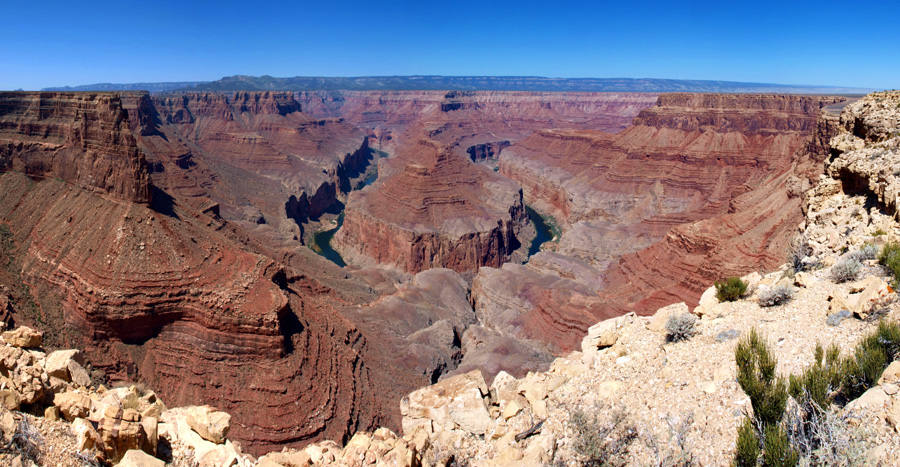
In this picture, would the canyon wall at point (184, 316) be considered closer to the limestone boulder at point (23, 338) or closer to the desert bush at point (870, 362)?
the limestone boulder at point (23, 338)

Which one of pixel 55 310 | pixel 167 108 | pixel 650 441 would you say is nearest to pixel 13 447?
pixel 650 441

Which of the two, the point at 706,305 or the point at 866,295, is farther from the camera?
the point at 706,305

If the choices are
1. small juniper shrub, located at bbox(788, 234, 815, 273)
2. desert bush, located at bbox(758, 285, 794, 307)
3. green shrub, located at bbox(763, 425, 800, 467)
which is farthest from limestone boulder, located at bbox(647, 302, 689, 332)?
green shrub, located at bbox(763, 425, 800, 467)

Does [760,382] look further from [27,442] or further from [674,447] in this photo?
[27,442]

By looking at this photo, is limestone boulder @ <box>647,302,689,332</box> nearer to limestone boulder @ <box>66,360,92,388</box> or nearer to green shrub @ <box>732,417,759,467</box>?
green shrub @ <box>732,417,759,467</box>

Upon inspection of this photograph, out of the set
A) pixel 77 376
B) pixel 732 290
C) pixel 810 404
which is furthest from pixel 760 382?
pixel 77 376

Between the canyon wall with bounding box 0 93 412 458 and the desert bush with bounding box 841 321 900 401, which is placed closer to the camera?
the desert bush with bounding box 841 321 900 401
